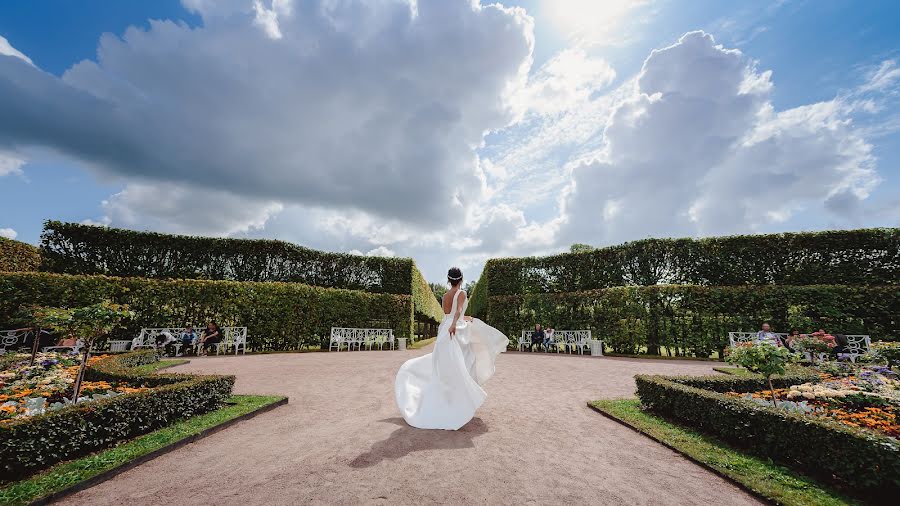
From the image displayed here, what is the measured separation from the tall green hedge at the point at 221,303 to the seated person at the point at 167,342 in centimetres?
114

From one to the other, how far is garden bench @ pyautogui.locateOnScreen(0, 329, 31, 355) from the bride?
534 inches

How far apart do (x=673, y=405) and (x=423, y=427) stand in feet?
13.3

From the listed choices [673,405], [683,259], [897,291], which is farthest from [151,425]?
[897,291]

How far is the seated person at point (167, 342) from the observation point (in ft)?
44.0

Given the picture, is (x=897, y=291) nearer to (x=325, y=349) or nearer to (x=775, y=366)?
(x=775, y=366)

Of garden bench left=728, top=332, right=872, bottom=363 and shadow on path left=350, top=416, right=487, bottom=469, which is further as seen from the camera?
garden bench left=728, top=332, right=872, bottom=363

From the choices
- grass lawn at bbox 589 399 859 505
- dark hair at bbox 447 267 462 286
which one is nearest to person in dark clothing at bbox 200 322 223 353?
dark hair at bbox 447 267 462 286

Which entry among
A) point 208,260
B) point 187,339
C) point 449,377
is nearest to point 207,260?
point 208,260

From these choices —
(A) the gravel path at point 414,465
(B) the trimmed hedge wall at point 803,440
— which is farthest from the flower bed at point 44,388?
(B) the trimmed hedge wall at point 803,440

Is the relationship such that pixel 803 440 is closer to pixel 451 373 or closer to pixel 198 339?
pixel 451 373

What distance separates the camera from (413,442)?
4.44 metres

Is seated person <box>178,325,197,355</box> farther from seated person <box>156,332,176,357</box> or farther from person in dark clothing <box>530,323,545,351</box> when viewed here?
person in dark clothing <box>530,323,545,351</box>

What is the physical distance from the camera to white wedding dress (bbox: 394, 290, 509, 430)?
513cm

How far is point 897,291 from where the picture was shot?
13.7m
